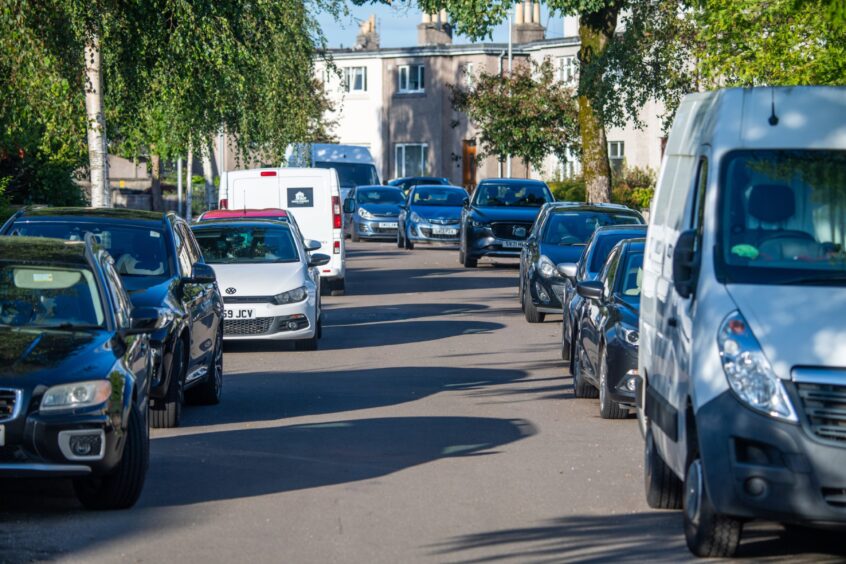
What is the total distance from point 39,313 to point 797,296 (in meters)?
4.68

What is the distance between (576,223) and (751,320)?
1698 centimetres

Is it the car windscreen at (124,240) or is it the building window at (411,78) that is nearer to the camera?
the car windscreen at (124,240)

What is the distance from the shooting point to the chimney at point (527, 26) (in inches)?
3204

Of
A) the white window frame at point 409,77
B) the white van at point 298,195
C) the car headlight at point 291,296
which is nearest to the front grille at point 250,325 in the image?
the car headlight at point 291,296

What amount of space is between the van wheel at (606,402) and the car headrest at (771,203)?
4939 millimetres

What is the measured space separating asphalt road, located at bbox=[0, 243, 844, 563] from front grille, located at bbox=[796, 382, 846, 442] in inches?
40.1

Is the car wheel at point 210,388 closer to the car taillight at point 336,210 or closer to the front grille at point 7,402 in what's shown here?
the front grille at point 7,402

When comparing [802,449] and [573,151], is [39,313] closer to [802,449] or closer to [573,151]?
[802,449]

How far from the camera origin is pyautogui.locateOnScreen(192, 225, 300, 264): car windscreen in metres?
19.8

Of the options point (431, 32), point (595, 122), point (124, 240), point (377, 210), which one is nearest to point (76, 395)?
point (124, 240)

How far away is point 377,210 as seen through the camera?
50281 mm

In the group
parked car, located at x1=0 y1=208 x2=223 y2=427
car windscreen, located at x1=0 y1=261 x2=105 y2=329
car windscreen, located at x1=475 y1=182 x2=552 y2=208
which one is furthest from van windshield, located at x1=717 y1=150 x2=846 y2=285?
car windscreen, located at x1=475 y1=182 x2=552 y2=208

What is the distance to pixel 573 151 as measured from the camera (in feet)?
184

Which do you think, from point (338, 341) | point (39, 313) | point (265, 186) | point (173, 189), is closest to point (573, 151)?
point (173, 189)
